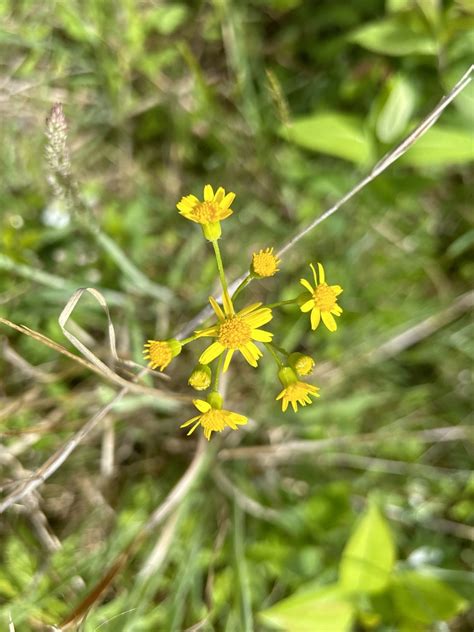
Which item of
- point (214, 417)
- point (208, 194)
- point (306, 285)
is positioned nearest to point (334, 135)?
point (208, 194)

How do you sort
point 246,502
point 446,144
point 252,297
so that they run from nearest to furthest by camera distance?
point 446,144 → point 246,502 → point 252,297

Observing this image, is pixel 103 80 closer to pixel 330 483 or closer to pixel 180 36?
pixel 180 36

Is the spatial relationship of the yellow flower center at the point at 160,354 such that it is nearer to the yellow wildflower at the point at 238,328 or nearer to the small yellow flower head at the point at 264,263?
the yellow wildflower at the point at 238,328

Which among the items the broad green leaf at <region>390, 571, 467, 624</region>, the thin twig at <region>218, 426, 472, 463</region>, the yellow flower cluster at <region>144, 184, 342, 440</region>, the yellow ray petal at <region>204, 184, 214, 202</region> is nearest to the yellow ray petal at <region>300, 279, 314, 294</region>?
the yellow flower cluster at <region>144, 184, 342, 440</region>

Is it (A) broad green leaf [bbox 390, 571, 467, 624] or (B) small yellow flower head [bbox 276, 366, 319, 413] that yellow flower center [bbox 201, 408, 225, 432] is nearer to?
(B) small yellow flower head [bbox 276, 366, 319, 413]

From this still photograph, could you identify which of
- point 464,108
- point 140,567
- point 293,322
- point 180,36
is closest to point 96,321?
point 293,322

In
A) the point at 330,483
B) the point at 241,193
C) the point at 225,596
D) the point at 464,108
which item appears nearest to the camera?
the point at 464,108

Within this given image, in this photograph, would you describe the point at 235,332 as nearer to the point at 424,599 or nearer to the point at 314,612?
the point at 314,612
